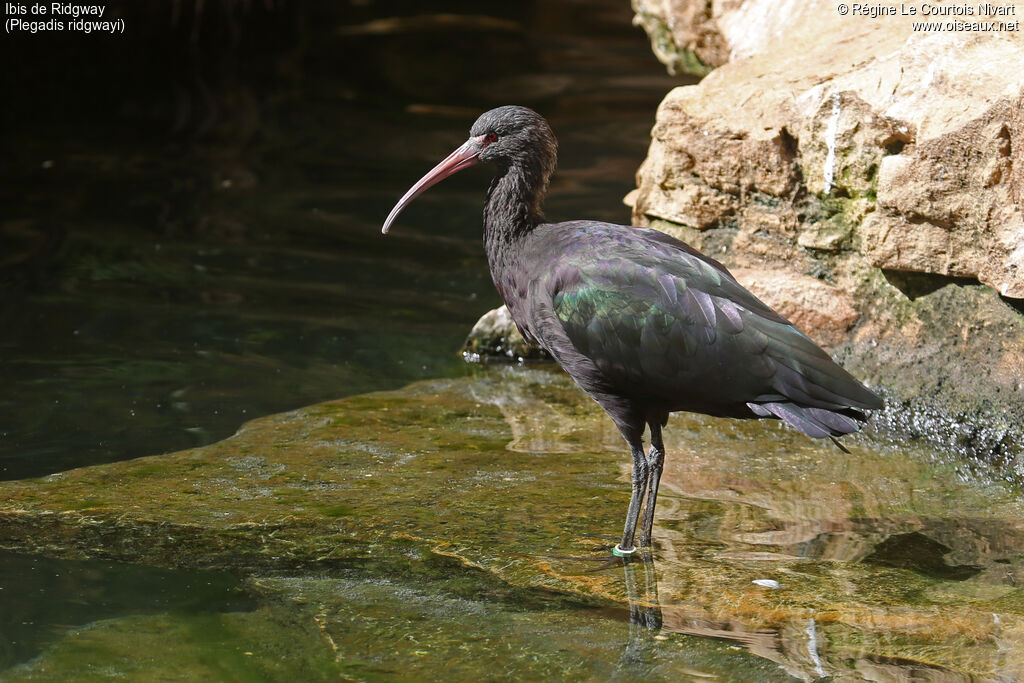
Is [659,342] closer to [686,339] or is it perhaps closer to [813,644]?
[686,339]

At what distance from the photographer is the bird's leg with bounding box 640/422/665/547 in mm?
4695

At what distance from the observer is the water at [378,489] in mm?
3932

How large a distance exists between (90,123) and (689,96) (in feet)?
27.3

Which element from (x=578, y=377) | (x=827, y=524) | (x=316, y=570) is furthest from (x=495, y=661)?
(x=827, y=524)

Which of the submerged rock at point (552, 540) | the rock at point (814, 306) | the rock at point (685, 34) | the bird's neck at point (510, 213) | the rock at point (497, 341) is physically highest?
the rock at point (685, 34)

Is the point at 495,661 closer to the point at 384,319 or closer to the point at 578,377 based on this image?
the point at 578,377

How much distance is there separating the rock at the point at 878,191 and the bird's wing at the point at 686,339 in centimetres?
138

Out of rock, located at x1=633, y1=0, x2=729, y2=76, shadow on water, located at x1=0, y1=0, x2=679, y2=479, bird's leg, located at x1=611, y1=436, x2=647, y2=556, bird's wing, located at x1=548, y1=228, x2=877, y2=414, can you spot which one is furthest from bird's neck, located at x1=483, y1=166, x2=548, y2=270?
rock, located at x1=633, y1=0, x2=729, y2=76

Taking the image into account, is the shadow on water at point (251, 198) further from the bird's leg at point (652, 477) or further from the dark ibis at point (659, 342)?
the bird's leg at point (652, 477)

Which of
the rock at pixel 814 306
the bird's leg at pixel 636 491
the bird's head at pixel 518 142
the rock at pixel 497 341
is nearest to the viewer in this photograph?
the bird's leg at pixel 636 491

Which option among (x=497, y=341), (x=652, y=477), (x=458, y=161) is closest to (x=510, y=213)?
(x=458, y=161)

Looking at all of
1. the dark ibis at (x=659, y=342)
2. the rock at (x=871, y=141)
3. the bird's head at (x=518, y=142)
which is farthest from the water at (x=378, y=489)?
the bird's head at (x=518, y=142)

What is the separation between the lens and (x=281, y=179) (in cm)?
1100

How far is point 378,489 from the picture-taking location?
205 inches
